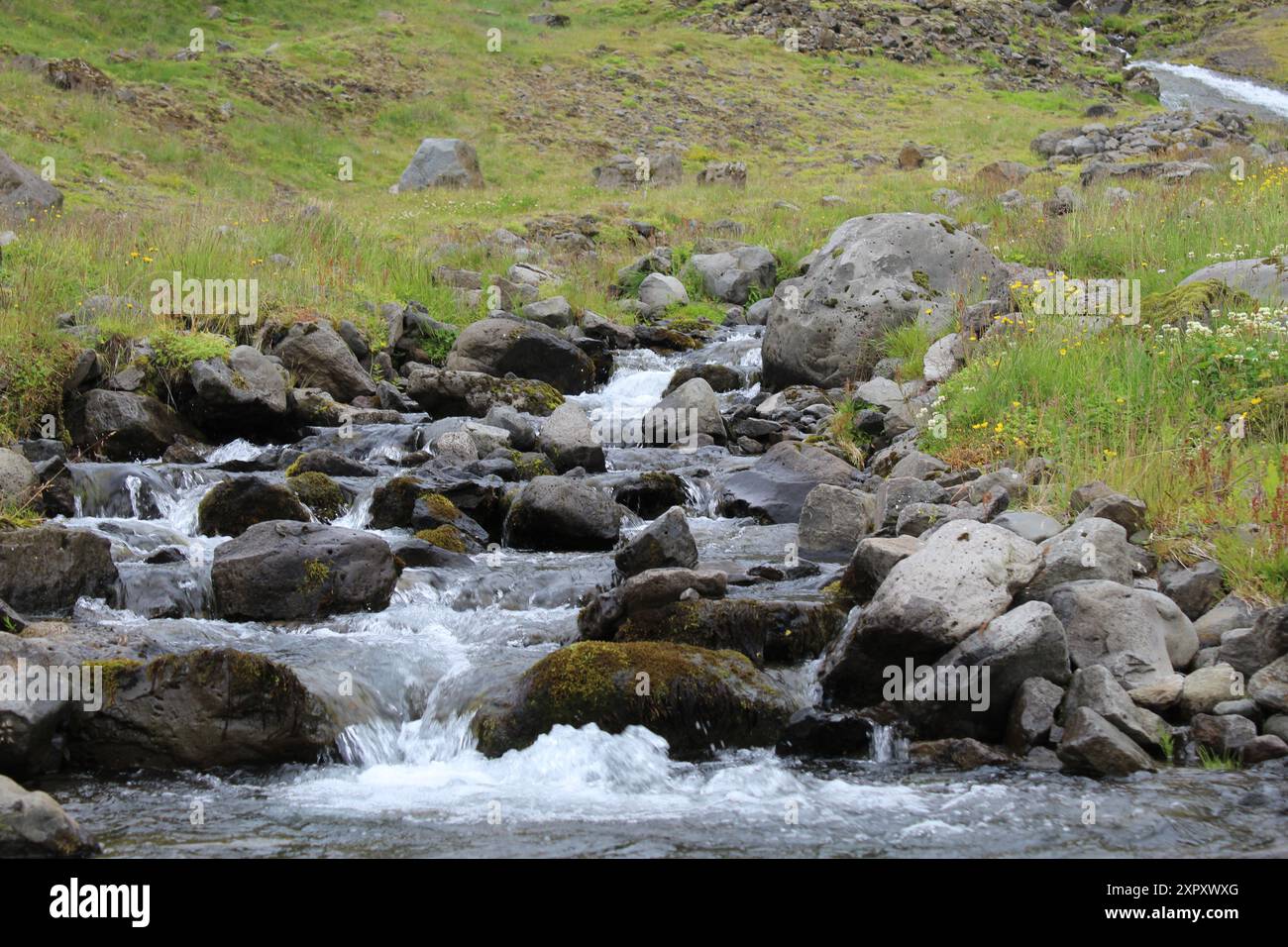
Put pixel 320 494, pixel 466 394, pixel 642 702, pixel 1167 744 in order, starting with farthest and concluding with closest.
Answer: pixel 466 394
pixel 320 494
pixel 642 702
pixel 1167 744

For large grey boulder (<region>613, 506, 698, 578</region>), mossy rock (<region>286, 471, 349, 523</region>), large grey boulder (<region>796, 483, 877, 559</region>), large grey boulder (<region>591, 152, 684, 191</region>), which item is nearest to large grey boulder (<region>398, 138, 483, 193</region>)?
large grey boulder (<region>591, 152, 684, 191</region>)

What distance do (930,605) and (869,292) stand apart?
764cm

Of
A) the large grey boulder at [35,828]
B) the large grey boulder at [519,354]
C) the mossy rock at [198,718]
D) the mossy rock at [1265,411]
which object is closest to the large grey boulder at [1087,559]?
the mossy rock at [1265,411]

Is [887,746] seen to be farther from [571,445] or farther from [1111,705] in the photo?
→ [571,445]

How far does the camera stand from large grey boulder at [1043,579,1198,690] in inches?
227

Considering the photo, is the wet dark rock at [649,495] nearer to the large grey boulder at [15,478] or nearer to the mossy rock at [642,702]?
the mossy rock at [642,702]

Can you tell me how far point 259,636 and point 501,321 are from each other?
25.4 ft

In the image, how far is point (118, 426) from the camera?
10500mm

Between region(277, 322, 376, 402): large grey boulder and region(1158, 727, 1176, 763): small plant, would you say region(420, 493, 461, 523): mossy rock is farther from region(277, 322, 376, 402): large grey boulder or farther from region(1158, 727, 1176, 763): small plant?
region(1158, 727, 1176, 763): small plant

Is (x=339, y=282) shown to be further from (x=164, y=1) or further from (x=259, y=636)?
(x=164, y=1)

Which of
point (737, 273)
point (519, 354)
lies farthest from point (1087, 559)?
point (737, 273)

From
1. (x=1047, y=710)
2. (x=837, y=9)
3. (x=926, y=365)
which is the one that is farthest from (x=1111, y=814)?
(x=837, y=9)

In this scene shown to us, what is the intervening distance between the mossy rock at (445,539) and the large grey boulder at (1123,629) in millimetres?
4219

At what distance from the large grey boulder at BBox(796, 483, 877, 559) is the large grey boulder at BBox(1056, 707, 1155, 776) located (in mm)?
3160
